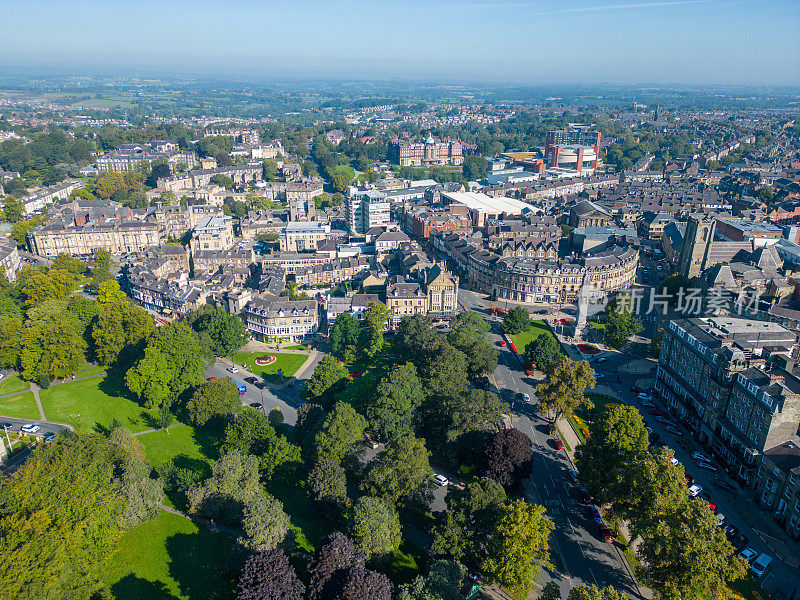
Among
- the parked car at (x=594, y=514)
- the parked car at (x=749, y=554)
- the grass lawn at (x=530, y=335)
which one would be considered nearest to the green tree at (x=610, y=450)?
the parked car at (x=594, y=514)

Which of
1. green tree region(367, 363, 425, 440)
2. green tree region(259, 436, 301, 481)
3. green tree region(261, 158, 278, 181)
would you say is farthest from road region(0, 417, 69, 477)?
green tree region(261, 158, 278, 181)

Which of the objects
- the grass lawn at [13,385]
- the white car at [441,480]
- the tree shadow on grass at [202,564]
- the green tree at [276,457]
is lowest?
the grass lawn at [13,385]

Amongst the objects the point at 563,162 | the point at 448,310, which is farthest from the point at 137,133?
the point at 448,310

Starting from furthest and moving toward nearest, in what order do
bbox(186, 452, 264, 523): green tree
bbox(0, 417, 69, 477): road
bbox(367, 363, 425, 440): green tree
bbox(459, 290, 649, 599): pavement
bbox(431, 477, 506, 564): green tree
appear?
bbox(367, 363, 425, 440): green tree < bbox(0, 417, 69, 477): road < bbox(186, 452, 264, 523): green tree < bbox(459, 290, 649, 599): pavement < bbox(431, 477, 506, 564): green tree

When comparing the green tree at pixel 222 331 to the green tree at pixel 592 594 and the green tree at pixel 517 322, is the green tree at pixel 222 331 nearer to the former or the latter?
the green tree at pixel 517 322

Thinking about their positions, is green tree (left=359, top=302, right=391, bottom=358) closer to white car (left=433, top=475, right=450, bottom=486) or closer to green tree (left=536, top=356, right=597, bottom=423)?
green tree (left=536, top=356, right=597, bottom=423)

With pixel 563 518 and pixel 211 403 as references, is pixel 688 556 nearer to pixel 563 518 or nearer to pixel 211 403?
pixel 563 518
